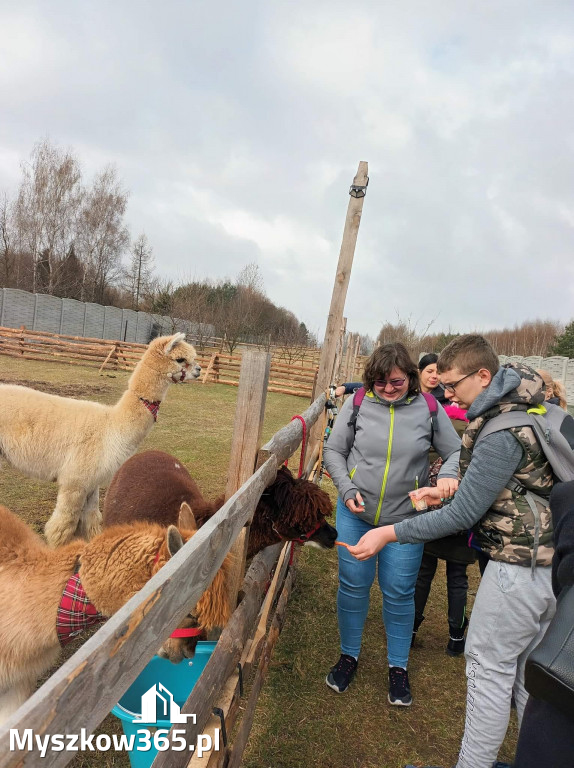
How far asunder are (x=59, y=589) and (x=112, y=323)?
33.8 metres

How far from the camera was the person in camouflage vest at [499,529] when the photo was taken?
178cm

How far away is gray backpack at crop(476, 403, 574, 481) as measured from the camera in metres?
1.71

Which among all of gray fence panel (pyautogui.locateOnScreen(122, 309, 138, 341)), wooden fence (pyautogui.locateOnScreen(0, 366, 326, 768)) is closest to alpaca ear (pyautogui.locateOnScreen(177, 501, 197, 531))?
wooden fence (pyautogui.locateOnScreen(0, 366, 326, 768))

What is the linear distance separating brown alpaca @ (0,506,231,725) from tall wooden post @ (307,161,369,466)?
399 centimetres

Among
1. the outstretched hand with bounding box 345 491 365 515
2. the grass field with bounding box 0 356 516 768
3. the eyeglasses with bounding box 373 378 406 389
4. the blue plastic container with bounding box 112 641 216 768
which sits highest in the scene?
the eyeglasses with bounding box 373 378 406 389

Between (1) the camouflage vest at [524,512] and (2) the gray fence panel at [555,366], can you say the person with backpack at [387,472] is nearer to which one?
(1) the camouflage vest at [524,512]

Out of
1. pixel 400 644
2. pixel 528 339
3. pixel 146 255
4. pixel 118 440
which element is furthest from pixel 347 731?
pixel 146 255

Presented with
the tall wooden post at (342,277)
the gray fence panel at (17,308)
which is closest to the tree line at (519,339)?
the tall wooden post at (342,277)

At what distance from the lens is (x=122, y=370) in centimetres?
2117

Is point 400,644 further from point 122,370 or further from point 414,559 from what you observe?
point 122,370

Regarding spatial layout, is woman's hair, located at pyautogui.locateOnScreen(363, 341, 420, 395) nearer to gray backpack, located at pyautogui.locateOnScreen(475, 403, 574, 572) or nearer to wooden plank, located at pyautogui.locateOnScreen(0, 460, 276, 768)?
gray backpack, located at pyautogui.locateOnScreen(475, 403, 574, 572)

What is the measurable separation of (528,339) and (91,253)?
32.6m

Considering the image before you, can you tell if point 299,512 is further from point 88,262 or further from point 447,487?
point 88,262

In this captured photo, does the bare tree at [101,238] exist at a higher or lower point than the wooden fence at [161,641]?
higher
